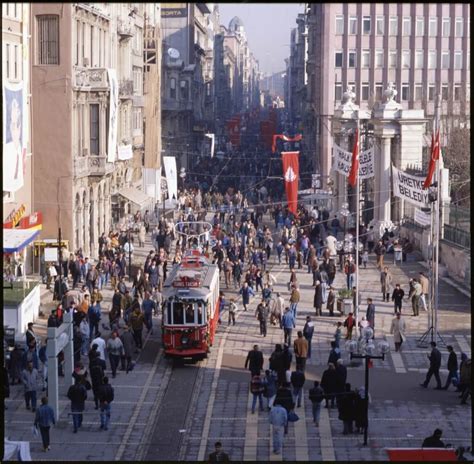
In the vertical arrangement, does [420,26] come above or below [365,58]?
above

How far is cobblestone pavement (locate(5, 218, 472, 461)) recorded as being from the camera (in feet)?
69.4

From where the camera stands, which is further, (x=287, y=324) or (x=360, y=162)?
(x=360, y=162)

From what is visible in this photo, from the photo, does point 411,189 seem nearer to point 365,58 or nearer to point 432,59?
point 365,58

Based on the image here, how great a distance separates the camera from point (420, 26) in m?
85.9

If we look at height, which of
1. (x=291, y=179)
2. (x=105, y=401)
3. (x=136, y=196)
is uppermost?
(x=291, y=179)

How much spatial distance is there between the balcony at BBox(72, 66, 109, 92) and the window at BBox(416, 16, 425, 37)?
41.1 meters

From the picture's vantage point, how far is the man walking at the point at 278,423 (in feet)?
66.3

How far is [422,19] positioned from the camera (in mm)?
85812

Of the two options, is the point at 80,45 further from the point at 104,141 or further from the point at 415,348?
the point at 415,348

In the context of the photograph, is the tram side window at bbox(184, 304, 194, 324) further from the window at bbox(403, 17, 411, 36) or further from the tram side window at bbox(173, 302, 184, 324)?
the window at bbox(403, 17, 411, 36)

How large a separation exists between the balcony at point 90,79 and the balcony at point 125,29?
986cm

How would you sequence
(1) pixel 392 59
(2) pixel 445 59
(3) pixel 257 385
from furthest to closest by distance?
(2) pixel 445 59 < (1) pixel 392 59 < (3) pixel 257 385

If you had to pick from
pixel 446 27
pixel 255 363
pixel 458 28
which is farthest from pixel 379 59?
pixel 255 363

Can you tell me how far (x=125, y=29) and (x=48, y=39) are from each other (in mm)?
15540
